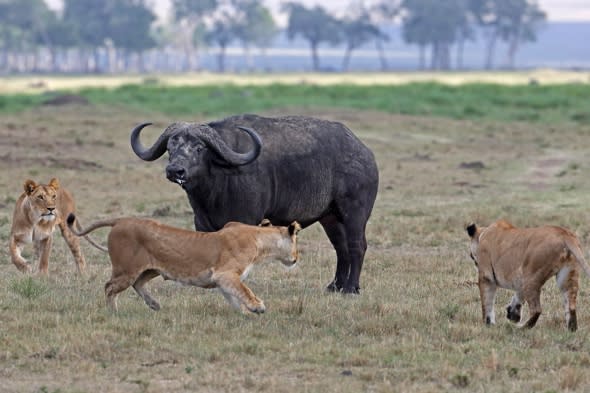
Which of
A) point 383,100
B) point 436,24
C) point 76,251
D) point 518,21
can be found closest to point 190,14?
point 436,24

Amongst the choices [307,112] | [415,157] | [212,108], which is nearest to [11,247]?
[415,157]

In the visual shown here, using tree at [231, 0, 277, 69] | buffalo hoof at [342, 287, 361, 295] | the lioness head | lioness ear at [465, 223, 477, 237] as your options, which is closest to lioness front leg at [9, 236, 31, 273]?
the lioness head

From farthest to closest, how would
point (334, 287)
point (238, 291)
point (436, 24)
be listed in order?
point (436, 24) → point (334, 287) → point (238, 291)

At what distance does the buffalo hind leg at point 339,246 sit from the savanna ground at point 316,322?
22 centimetres

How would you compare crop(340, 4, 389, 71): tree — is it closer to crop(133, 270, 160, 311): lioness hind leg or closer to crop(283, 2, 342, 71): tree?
crop(283, 2, 342, 71): tree

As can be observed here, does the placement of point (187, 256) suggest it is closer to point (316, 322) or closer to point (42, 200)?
point (316, 322)

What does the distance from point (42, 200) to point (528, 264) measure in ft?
16.4

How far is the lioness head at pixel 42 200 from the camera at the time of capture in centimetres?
1230

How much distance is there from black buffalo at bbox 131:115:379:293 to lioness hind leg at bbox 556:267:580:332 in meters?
2.85

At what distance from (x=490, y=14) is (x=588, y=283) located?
158m

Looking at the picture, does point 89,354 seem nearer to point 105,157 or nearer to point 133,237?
point 133,237

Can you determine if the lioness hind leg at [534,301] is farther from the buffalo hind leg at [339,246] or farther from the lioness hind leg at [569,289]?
the buffalo hind leg at [339,246]

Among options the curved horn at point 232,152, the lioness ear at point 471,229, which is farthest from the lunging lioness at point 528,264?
the curved horn at point 232,152

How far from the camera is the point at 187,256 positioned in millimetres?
9836
